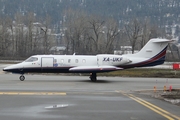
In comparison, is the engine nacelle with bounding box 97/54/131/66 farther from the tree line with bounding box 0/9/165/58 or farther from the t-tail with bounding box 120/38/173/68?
the tree line with bounding box 0/9/165/58

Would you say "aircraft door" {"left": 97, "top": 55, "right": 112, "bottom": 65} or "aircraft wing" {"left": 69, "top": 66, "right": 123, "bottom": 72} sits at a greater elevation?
"aircraft door" {"left": 97, "top": 55, "right": 112, "bottom": 65}

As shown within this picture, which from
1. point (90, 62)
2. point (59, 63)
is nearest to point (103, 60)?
point (90, 62)

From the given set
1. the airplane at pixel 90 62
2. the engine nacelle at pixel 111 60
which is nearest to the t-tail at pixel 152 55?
the airplane at pixel 90 62

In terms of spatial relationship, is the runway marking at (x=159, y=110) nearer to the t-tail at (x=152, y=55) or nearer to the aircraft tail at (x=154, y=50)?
the t-tail at (x=152, y=55)

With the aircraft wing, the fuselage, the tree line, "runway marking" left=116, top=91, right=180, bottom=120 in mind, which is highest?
the tree line

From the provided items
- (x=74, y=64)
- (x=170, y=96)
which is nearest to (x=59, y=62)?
(x=74, y=64)

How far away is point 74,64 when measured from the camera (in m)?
30.6

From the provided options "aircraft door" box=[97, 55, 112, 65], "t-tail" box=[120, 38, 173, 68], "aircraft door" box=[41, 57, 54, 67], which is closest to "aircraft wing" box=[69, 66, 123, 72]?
"aircraft door" box=[97, 55, 112, 65]

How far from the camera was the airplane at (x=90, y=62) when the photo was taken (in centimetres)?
3005

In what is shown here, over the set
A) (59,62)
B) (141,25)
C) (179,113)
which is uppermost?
(141,25)

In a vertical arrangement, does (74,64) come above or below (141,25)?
below

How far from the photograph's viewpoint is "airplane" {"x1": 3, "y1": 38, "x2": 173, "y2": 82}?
30047mm

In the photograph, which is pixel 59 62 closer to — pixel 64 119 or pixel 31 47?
pixel 64 119

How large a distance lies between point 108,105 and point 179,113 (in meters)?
3.18
